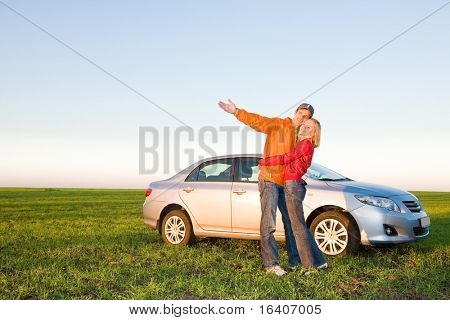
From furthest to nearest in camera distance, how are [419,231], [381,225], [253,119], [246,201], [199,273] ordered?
[246,201]
[419,231]
[381,225]
[199,273]
[253,119]

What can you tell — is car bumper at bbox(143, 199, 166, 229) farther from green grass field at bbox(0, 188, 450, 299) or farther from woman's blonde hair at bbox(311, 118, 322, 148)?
woman's blonde hair at bbox(311, 118, 322, 148)

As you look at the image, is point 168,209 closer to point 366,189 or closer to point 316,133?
point 366,189

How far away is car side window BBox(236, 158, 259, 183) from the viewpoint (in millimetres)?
8227

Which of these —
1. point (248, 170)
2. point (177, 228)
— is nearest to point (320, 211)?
point (248, 170)

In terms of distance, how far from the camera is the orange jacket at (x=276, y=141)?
5.88m

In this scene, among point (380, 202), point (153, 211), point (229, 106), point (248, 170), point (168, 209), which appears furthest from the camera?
point (153, 211)

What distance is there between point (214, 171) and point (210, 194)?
487mm

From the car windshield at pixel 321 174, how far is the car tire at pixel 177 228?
231 centimetres

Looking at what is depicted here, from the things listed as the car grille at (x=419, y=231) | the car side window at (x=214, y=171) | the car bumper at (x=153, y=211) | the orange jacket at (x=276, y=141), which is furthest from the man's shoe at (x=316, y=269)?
the car bumper at (x=153, y=211)

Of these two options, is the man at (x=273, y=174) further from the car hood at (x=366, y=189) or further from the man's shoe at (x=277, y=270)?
the car hood at (x=366, y=189)

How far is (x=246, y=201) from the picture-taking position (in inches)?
315
